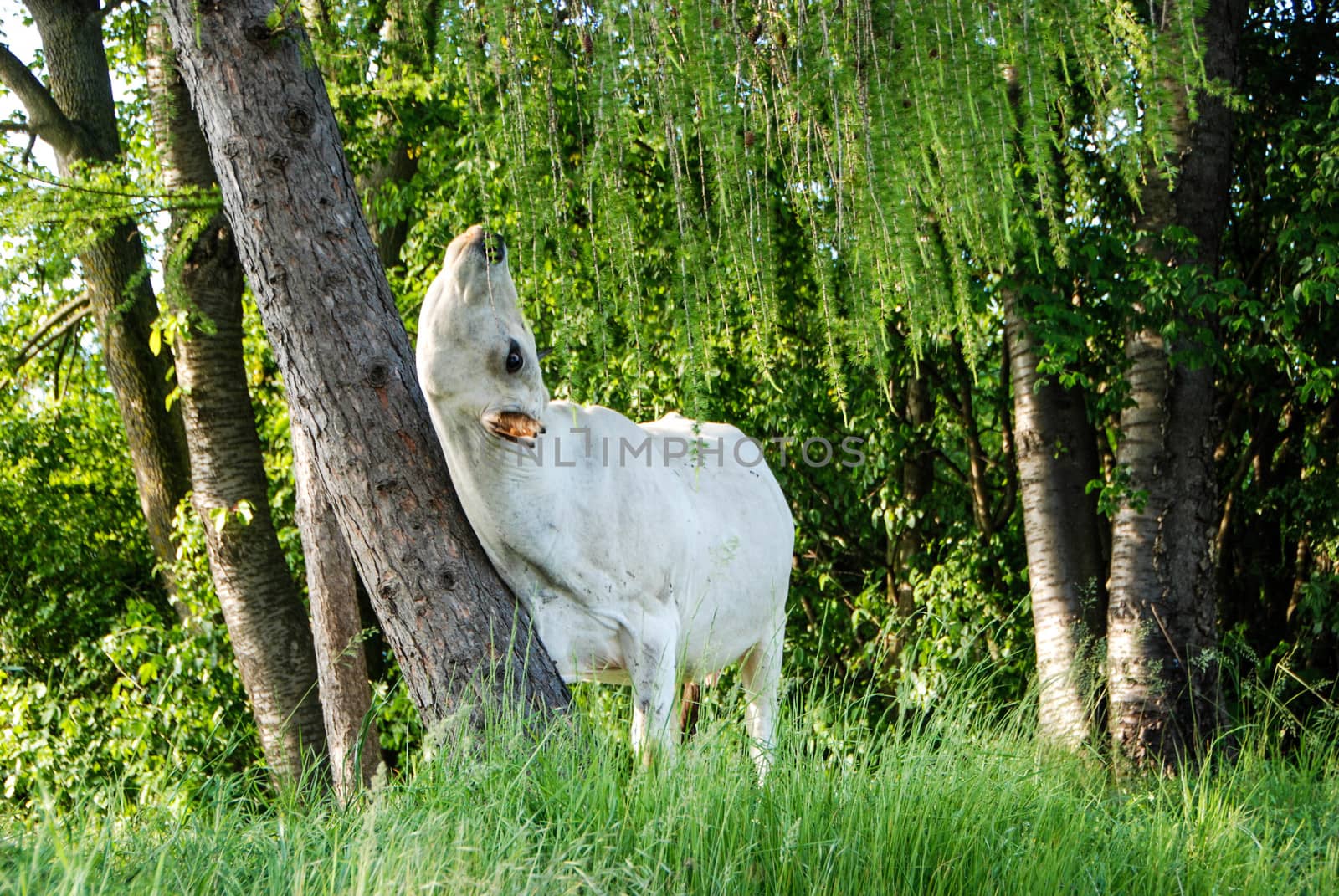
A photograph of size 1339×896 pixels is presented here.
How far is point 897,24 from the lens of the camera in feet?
7.97

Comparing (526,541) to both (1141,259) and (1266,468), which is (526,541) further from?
(1266,468)

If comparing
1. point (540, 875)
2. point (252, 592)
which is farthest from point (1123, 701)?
point (252, 592)

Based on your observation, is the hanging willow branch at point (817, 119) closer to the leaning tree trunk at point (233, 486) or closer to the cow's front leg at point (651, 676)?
the cow's front leg at point (651, 676)

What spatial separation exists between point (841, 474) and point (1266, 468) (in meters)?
2.44

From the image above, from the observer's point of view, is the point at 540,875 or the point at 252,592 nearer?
the point at 540,875

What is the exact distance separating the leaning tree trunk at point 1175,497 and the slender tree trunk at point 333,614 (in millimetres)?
3246

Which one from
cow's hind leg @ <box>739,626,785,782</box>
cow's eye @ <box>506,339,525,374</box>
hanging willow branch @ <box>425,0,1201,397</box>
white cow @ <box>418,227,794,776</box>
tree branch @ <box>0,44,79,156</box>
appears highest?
tree branch @ <box>0,44,79,156</box>

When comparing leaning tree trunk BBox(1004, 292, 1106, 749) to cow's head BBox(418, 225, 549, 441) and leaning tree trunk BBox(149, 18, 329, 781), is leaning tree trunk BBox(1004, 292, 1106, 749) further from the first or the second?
leaning tree trunk BBox(149, 18, 329, 781)

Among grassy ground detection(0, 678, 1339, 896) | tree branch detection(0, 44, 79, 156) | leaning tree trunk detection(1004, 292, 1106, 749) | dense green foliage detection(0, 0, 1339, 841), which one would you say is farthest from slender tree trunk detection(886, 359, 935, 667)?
tree branch detection(0, 44, 79, 156)

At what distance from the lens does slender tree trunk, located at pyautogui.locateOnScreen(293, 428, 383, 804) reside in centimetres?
505

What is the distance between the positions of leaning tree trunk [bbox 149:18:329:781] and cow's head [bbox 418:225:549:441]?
3.60 metres

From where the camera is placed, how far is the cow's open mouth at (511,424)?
306 centimetres

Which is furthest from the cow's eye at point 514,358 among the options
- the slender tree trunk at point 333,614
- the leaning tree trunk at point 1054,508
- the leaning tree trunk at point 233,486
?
the leaning tree trunk at point 233,486

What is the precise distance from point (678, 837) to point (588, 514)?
950mm
